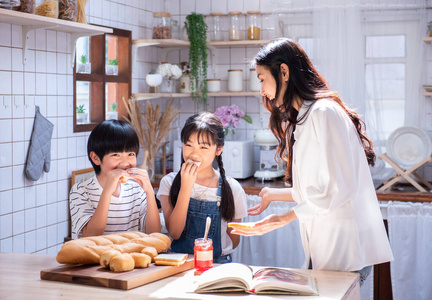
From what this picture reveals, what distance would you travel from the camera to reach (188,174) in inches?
89.4

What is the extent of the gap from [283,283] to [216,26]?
316 cm

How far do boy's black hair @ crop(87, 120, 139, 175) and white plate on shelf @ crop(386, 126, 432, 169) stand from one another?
2233 millimetres

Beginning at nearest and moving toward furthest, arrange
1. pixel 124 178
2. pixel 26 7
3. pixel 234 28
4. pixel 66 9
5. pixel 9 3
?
1. pixel 124 178
2. pixel 9 3
3. pixel 26 7
4. pixel 66 9
5. pixel 234 28

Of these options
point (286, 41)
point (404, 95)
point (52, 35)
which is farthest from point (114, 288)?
point (404, 95)

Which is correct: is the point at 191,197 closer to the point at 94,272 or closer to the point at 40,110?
the point at 94,272

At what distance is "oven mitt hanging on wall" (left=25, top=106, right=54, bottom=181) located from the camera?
10.7 feet

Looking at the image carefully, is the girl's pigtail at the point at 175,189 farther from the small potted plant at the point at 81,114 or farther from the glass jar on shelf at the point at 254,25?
the glass jar on shelf at the point at 254,25

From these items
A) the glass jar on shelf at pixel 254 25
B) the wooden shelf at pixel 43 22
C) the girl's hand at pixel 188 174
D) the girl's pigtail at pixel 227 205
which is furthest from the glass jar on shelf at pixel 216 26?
the girl's hand at pixel 188 174

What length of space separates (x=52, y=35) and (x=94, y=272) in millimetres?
2023

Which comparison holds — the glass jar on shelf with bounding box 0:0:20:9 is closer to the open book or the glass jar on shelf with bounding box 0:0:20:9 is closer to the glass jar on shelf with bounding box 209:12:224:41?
the open book

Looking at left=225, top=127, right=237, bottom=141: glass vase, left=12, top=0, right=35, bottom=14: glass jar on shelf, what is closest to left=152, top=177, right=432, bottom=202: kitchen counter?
left=225, top=127, right=237, bottom=141: glass vase

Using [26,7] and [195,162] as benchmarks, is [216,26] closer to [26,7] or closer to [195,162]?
[26,7]

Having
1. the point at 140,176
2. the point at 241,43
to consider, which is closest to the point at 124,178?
the point at 140,176

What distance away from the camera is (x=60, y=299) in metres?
1.65
